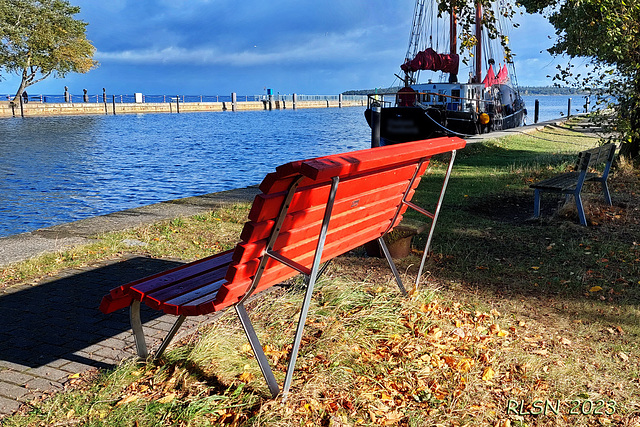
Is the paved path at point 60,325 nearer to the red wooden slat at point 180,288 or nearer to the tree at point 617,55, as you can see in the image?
the red wooden slat at point 180,288

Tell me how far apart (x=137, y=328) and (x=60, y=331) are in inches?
38.9

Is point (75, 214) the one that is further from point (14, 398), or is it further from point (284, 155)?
point (284, 155)

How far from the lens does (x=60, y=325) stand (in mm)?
4031

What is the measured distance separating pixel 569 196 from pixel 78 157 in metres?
23.0

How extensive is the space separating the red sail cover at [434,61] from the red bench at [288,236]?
21.7 meters

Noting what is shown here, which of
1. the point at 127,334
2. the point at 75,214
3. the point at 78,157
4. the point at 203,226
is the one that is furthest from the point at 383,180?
the point at 78,157

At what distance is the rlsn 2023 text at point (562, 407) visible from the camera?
2975mm

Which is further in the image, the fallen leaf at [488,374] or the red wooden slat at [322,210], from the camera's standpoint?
the fallen leaf at [488,374]

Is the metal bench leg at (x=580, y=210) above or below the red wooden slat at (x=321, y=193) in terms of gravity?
below

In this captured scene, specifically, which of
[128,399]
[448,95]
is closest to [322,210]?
[128,399]

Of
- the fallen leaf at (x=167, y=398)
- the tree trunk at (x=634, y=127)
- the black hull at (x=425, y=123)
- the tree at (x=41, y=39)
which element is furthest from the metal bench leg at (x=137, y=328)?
the tree at (x=41, y=39)

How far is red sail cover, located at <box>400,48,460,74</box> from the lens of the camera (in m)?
24.3

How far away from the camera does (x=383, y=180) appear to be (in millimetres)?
3467

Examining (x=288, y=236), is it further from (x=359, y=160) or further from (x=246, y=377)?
(x=246, y=377)
